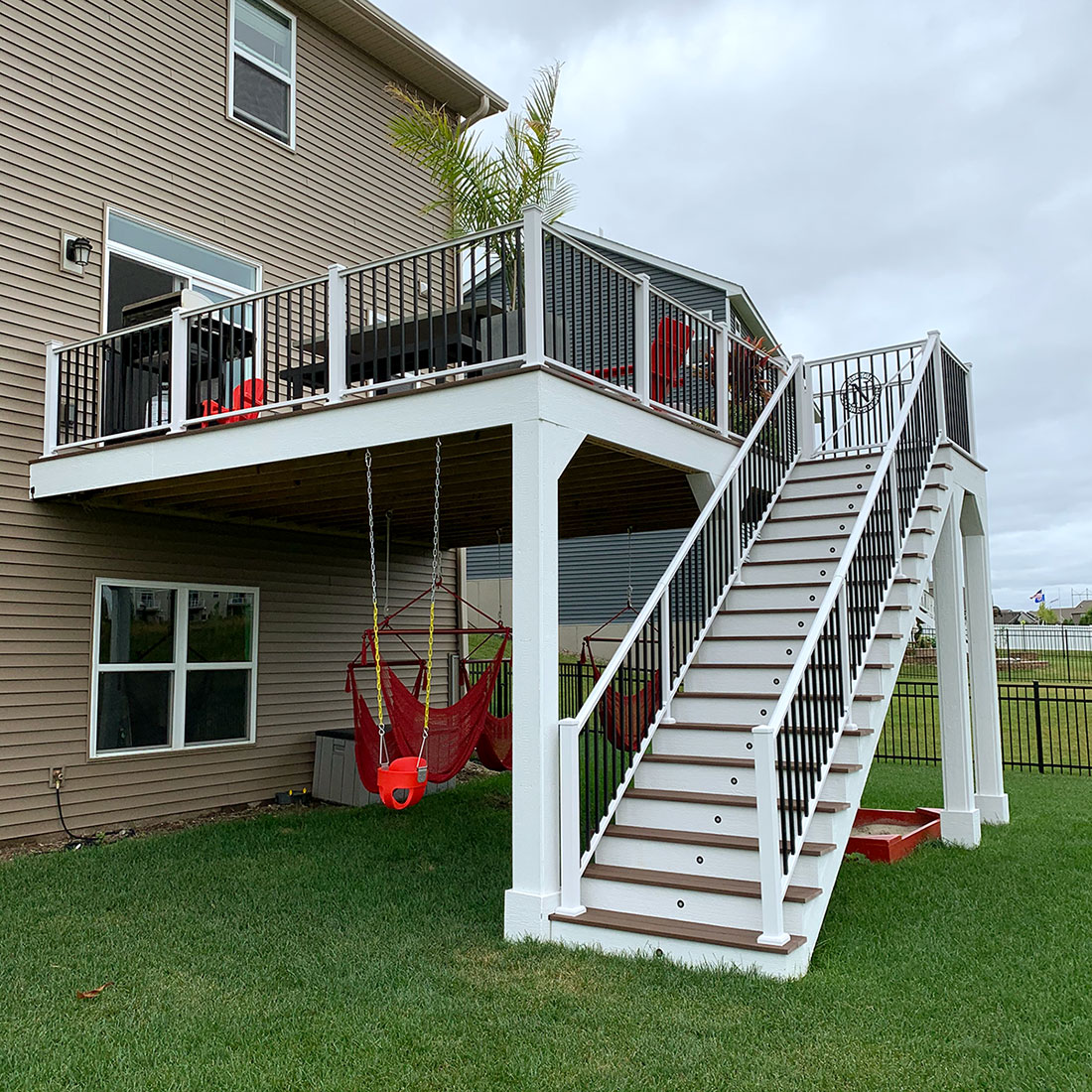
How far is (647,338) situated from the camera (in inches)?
263

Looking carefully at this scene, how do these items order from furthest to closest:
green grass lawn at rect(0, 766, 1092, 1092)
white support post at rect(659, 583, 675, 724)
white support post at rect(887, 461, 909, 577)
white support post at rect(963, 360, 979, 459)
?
white support post at rect(963, 360, 979, 459) → white support post at rect(887, 461, 909, 577) → white support post at rect(659, 583, 675, 724) → green grass lawn at rect(0, 766, 1092, 1092)

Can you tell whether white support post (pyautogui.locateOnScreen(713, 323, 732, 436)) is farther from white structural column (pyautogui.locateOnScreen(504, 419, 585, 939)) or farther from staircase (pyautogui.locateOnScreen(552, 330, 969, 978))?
white structural column (pyautogui.locateOnScreen(504, 419, 585, 939))

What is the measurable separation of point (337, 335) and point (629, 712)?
2.99m

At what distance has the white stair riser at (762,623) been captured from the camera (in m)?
6.61

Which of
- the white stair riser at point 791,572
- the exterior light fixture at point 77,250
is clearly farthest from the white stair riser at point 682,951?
the exterior light fixture at point 77,250

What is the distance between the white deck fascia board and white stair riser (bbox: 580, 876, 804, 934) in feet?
8.26

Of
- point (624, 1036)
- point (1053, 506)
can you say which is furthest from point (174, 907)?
point (1053, 506)

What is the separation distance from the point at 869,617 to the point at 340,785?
18.1 ft

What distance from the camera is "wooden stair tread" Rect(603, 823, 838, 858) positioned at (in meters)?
5.04

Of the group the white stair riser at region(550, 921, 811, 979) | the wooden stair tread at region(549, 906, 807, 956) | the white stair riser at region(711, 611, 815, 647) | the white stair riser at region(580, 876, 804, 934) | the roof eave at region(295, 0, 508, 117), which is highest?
the roof eave at region(295, 0, 508, 117)

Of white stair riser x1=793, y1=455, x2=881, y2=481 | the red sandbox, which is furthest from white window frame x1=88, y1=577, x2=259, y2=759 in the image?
the red sandbox

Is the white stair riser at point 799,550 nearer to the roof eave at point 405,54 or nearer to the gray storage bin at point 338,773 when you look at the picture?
the gray storage bin at point 338,773

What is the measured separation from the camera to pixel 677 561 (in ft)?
20.7

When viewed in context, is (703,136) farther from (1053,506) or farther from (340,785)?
(1053,506)
